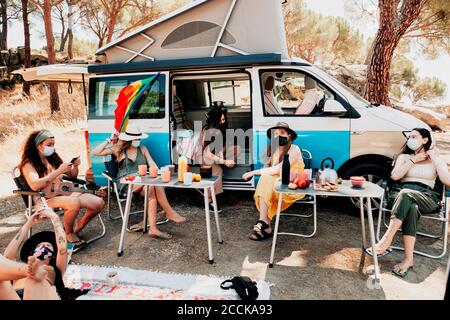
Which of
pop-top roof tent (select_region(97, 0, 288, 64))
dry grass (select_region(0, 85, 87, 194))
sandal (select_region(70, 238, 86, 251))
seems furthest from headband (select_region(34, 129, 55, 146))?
dry grass (select_region(0, 85, 87, 194))

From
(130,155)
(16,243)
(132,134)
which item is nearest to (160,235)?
(130,155)

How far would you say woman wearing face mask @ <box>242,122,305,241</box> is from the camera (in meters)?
3.96

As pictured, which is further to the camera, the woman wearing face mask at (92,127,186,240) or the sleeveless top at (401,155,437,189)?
the woman wearing face mask at (92,127,186,240)

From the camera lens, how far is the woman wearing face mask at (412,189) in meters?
3.38

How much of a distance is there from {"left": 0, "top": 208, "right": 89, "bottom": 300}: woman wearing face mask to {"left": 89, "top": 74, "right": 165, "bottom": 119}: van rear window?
2.53m

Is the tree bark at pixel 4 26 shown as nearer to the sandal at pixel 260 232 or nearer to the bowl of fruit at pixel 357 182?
the sandal at pixel 260 232

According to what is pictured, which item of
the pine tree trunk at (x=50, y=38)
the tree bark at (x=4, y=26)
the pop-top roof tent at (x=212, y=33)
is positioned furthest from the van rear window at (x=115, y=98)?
the tree bark at (x=4, y=26)

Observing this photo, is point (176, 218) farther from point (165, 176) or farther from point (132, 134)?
point (132, 134)

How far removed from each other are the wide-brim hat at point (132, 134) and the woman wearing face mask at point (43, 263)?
192 cm

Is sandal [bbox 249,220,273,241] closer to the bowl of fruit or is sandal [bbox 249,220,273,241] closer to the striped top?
the bowl of fruit

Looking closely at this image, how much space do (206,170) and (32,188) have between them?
5.88 ft

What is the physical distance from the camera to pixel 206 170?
3.91 meters
